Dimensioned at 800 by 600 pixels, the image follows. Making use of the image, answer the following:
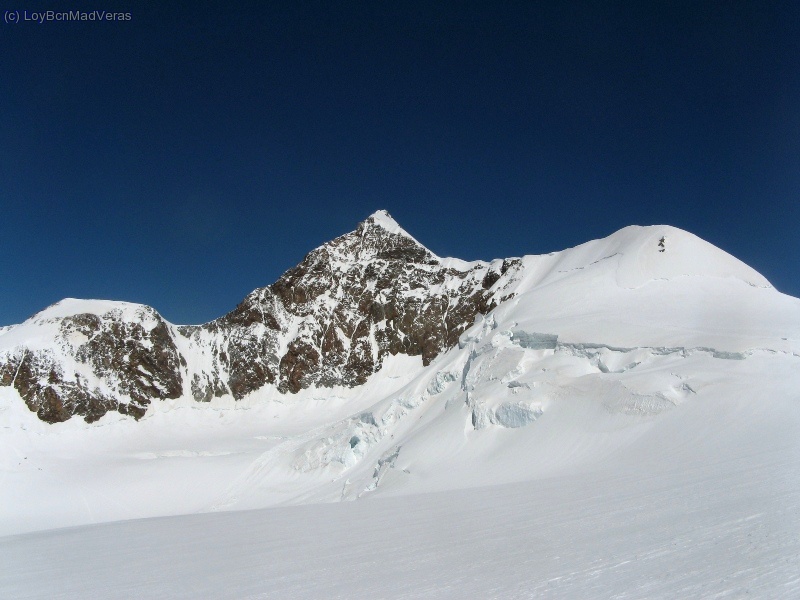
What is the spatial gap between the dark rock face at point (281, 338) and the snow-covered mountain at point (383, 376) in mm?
221

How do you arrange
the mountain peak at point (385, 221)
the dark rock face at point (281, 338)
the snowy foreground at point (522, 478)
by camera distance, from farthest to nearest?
1. the mountain peak at point (385, 221)
2. the dark rock face at point (281, 338)
3. the snowy foreground at point (522, 478)

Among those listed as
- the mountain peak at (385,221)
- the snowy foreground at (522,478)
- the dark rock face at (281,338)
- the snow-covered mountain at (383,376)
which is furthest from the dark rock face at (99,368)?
the mountain peak at (385,221)

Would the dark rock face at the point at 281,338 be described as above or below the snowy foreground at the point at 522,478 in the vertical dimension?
above

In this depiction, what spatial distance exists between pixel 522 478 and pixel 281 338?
195ft

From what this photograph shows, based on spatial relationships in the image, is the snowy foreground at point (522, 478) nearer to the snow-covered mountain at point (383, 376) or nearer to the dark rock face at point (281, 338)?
the snow-covered mountain at point (383, 376)

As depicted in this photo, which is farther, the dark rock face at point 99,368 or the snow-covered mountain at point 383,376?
the dark rock face at point 99,368

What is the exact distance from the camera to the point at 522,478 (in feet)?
57.0

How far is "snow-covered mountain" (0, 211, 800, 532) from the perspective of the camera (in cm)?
2045

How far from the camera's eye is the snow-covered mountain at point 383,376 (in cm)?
2045

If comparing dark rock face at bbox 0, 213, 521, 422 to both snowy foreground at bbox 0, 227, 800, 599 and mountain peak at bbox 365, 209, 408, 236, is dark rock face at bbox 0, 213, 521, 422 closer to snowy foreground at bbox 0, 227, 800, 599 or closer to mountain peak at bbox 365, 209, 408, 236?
mountain peak at bbox 365, 209, 408, 236

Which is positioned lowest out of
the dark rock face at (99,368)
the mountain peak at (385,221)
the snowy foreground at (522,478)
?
the snowy foreground at (522,478)

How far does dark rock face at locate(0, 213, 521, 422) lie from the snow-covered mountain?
221 mm

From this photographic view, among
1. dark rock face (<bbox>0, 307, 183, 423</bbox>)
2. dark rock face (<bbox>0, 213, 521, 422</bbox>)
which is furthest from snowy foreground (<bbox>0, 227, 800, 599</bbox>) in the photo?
dark rock face (<bbox>0, 213, 521, 422</bbox>)

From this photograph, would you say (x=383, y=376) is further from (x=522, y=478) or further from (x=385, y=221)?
(x=522, y=478)
